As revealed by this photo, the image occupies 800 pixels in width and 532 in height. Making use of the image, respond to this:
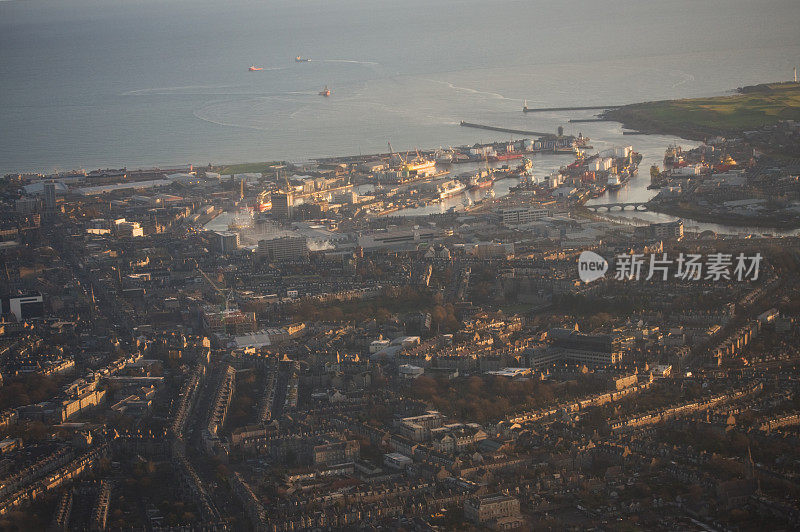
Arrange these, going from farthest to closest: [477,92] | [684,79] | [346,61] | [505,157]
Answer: [346,61]
[477,92]
[684,79]
[505,157]

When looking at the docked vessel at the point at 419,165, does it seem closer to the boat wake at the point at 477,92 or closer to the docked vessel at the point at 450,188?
the docked vessel at the point at 450,188

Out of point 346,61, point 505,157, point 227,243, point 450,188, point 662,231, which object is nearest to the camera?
point 662,231

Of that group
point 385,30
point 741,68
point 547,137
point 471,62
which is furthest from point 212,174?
point 385,30

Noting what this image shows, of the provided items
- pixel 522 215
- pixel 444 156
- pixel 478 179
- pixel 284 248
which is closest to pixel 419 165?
pixel 444 156

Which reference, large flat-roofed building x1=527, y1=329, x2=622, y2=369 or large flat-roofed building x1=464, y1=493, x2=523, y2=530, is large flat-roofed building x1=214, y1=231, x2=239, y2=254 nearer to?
large flat-roofed building x1=527, y1=329, x2=622, y2=369

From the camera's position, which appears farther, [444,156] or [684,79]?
[684,79]

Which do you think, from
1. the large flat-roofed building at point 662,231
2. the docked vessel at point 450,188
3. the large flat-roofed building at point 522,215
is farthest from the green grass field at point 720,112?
the large flat-roofed building at point 662,231

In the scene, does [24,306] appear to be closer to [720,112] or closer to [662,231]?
[662,231]
